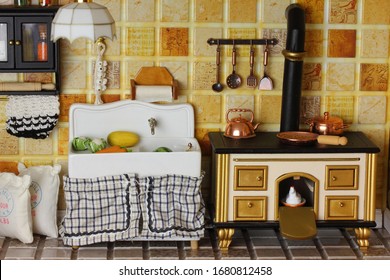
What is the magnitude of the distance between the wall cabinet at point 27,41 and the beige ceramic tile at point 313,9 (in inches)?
56.2

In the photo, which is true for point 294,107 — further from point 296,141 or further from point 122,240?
point 122,240

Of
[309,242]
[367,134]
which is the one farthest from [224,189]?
[367,134]

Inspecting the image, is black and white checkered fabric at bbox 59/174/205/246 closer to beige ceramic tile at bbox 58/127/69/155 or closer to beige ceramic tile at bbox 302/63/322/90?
beige ceramic tile at bbox 58/127/69/155

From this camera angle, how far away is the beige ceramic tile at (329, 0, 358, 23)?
5.63 meters

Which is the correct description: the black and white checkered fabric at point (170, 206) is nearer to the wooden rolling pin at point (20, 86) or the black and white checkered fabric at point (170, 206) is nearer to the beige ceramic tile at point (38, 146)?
the beige ceramic tile at point (38, 146)

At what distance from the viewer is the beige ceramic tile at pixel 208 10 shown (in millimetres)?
5582

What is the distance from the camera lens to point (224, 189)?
535 cm

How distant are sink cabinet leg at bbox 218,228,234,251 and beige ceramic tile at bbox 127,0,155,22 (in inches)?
50.8

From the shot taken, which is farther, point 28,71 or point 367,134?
point 367,134

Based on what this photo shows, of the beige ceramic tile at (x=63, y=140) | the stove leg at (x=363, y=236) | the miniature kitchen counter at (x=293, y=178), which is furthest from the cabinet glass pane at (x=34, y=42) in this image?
the stove leg at (x=363, y=236)

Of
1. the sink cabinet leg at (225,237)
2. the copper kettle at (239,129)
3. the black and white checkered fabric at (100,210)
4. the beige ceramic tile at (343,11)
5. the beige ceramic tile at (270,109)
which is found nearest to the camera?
the black and white checkered fabric at (100,210)

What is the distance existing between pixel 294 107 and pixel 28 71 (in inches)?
59.5

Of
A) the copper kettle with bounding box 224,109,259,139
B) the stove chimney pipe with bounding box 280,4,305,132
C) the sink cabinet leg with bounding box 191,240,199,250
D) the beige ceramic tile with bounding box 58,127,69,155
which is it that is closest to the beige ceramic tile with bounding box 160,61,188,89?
the copper kettle with bounding box 224,109,259,139

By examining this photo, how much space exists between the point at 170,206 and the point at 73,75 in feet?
3.15
